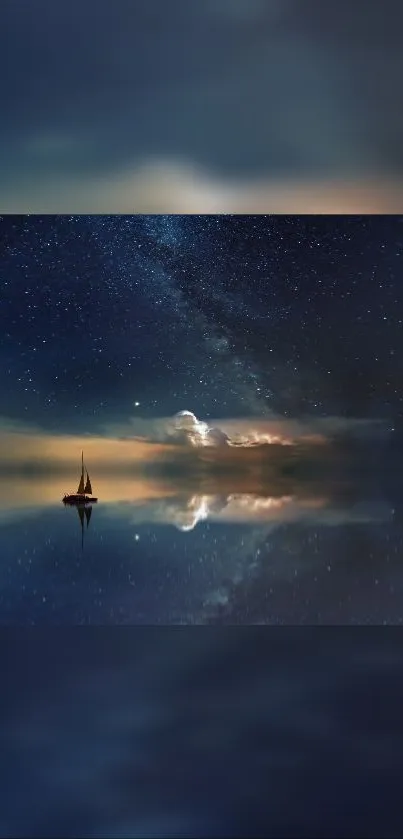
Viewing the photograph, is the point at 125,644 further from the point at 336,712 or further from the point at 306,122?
the point at 306,122

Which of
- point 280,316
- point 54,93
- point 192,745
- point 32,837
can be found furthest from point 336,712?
point 54,93

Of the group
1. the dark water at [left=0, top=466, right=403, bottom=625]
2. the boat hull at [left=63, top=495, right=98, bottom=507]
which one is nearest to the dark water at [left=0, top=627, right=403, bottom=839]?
the dark water at [left=0, top=466, right=403, bottom=625]

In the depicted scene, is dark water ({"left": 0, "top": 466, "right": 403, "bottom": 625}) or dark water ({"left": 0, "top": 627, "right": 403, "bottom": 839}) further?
dark water ({"left": 0, "top": 466, "right": 403, "bottom": 625})

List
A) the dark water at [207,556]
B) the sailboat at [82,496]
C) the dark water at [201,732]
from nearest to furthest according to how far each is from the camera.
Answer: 1. the dark water at [201,732]
2. the dark water at [207,556]
3. the sailboat at [82,496]

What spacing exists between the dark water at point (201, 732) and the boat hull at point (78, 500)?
1.93ft

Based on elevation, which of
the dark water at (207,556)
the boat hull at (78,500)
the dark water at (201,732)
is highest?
the boat hull at (78,500)

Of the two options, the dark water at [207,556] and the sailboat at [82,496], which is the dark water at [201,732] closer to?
the dark water at [207,556]

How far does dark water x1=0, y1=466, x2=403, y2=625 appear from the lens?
475 cm

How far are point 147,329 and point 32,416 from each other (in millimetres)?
694

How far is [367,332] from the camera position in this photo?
494cm

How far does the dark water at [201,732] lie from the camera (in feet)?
8.96

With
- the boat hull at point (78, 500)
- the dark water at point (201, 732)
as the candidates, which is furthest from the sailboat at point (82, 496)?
the dark water at point (201, 732)

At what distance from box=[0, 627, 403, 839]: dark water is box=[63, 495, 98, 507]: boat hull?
1.93 feet

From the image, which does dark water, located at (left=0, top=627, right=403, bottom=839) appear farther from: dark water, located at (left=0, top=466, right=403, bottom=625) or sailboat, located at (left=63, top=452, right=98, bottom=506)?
sailboat, located at (left=63, top=452, right=98, bottom=506)
